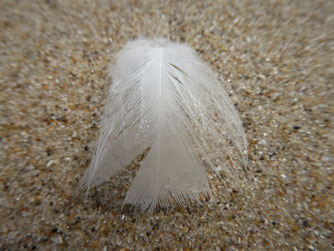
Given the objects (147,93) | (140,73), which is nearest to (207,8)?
(140,73)

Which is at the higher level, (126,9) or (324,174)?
(126,9)

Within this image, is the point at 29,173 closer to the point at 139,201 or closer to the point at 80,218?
the point at 80,218

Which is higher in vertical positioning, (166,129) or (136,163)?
(166,129)
